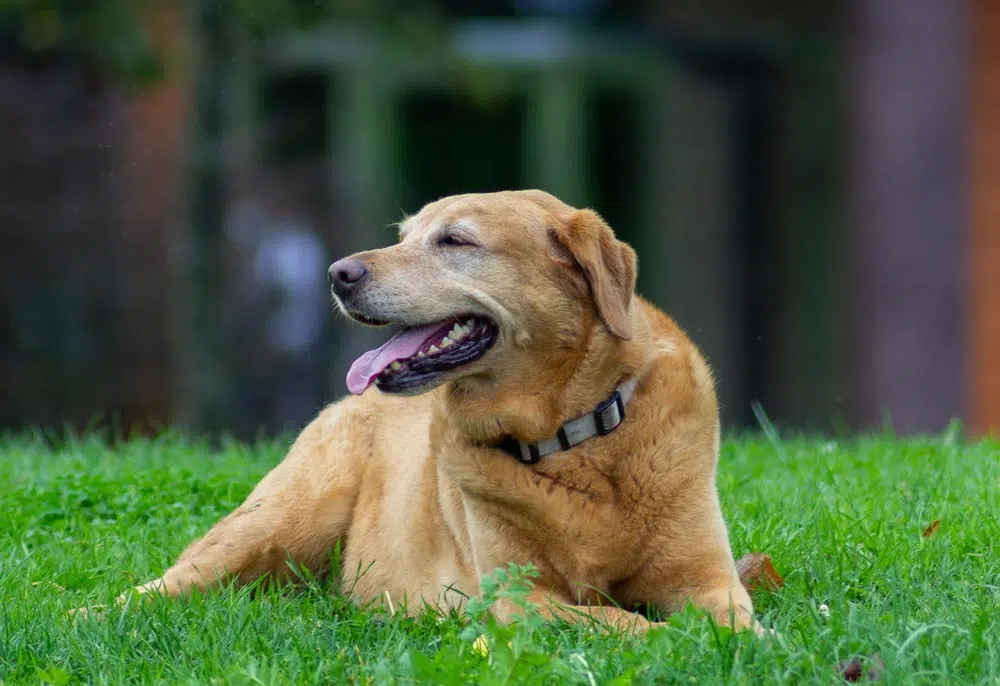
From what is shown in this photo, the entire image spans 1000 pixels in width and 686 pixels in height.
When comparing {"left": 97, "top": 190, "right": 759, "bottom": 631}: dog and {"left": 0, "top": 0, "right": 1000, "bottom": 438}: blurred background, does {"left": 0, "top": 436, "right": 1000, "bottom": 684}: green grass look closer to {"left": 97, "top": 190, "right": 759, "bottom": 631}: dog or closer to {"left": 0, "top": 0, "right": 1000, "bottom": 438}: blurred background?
{"left": 97, "top": 190, "right": 759, "bottom": 631}: dog

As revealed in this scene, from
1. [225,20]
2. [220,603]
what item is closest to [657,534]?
[220,603]

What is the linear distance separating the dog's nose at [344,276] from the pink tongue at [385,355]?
0.66 feet

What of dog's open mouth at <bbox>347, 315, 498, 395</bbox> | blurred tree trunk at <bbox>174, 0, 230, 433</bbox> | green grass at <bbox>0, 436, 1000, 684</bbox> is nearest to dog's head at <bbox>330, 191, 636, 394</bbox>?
dog's open mouth at <bbox>347, 315, 498, 395</bbox>

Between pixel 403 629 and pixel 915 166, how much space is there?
8129 mm

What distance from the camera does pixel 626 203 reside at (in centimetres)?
1302

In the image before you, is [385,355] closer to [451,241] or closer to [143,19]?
[451,241]

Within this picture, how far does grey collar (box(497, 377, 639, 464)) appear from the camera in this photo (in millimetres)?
4172

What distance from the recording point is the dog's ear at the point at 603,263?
4.18m

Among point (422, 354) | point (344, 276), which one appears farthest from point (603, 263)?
point (344, 276)

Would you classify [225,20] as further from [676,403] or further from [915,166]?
[676,403]

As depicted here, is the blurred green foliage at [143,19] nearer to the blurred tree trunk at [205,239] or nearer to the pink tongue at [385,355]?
the blurred tree trunk at [205,239]

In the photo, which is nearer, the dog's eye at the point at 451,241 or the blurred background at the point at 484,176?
the dog's eye at the point at 451,241

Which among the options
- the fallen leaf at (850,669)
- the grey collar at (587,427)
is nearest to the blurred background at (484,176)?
the grey collar at (587,427)

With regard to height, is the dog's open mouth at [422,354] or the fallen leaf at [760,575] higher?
the dog's open mouth at [422,354]
